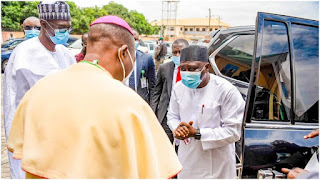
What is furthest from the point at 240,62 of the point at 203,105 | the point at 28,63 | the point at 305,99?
the point at 28,63

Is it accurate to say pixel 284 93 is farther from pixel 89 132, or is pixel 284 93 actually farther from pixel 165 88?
pixel 165 88

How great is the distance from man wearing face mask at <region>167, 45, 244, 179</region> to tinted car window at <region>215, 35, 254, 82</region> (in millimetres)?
1549

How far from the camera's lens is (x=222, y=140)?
8.52ft

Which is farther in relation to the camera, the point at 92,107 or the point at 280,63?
the point at 280,63

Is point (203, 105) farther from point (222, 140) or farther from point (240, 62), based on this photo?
point (240, 62)

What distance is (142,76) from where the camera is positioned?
443 cm

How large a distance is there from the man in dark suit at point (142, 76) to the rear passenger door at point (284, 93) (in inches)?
90.4

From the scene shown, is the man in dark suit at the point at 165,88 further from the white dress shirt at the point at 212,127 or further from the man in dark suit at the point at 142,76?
the white dress shirt at the point at 212,127

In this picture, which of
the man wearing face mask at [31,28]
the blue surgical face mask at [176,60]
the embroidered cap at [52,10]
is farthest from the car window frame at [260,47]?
the man wearing face mask at [31,28]

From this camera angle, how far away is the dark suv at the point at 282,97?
2.15 meters

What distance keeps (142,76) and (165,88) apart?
0.47 meters

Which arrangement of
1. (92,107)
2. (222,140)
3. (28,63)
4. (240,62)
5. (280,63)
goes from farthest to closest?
(240,62)
(28,63)
(222,140)
(280,63)
(92,107)

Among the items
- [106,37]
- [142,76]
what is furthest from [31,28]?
[106,37]

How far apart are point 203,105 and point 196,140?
31cm
